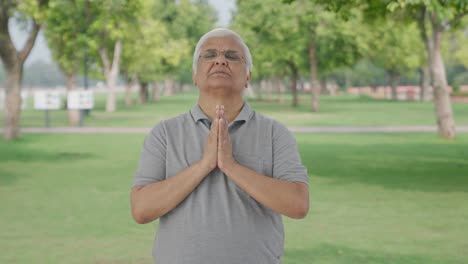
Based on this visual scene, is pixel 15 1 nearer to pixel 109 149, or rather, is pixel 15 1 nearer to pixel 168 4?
pixel 109 149

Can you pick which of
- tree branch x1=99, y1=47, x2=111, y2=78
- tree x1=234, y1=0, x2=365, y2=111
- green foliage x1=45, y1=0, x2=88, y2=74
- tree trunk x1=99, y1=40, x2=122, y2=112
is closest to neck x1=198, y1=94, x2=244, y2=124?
green foliage x1=45, y1=0, x2=88, y2=74

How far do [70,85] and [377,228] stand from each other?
27.7 metres

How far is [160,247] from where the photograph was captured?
3.08m

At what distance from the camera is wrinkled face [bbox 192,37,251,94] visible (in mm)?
3027

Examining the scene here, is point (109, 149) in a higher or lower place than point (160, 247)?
lower

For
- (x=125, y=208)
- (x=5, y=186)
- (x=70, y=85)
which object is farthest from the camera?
(x=70, y=85)

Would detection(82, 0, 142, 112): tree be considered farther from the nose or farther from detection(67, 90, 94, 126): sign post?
the nose

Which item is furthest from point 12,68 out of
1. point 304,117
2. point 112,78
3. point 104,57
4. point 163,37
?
point 163,37

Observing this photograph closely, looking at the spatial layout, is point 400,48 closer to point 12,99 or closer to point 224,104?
point 12,99

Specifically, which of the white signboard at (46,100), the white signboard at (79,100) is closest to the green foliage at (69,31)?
the white signboard at (79,100)

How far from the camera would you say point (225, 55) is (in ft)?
10.0

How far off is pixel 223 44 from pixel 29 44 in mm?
22747

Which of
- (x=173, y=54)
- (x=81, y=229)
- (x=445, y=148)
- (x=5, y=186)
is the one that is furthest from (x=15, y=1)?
(x=173, y=54)

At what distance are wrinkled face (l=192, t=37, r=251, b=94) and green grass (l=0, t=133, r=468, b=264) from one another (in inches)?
190
